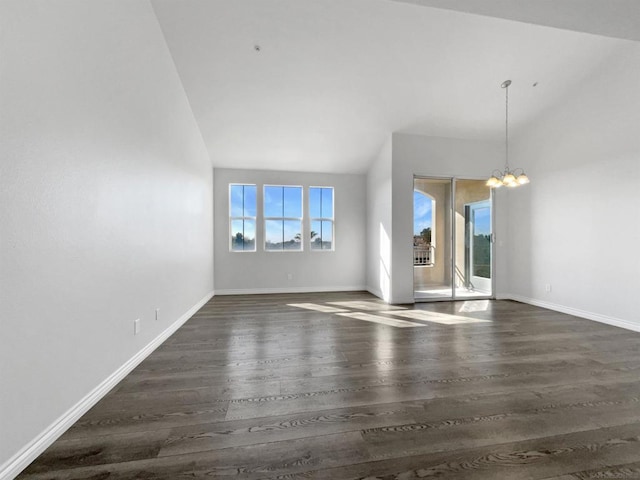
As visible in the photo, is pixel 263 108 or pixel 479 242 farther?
pixel 479 242

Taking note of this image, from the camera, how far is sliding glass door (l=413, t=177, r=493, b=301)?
4992 millimetres

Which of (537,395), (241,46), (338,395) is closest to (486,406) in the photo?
(537,395)

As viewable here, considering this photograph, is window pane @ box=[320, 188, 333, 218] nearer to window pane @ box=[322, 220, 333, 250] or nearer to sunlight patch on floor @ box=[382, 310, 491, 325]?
window pane @ box=[322, 220, 333, 250]

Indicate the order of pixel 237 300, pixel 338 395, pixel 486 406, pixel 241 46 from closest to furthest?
pixel 486 406, pixel 338 395, pixel 241 46, pixel 237 300

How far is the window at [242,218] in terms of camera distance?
5797mm

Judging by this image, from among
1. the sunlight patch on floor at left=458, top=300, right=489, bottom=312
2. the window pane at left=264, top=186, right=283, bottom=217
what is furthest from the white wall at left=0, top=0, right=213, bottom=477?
the sunlight patch on floor at left=458, top=300, right=489, bottom=312

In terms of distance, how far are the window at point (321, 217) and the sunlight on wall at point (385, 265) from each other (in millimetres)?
1339

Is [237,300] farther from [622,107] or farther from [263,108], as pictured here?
[622,107]

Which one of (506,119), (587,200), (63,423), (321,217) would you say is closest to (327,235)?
(321,217)

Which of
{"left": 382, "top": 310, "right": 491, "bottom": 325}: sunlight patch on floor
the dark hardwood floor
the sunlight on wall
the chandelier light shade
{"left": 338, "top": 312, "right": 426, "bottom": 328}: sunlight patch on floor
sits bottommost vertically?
{"left": 382, "top": 310, "right": 491, "bottom": 325}: sunlight patch on floor

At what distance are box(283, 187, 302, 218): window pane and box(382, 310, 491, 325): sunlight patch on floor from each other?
122 inches

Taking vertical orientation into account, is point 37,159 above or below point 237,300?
above

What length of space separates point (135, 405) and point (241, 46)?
3767 mm

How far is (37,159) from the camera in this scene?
136 cm
